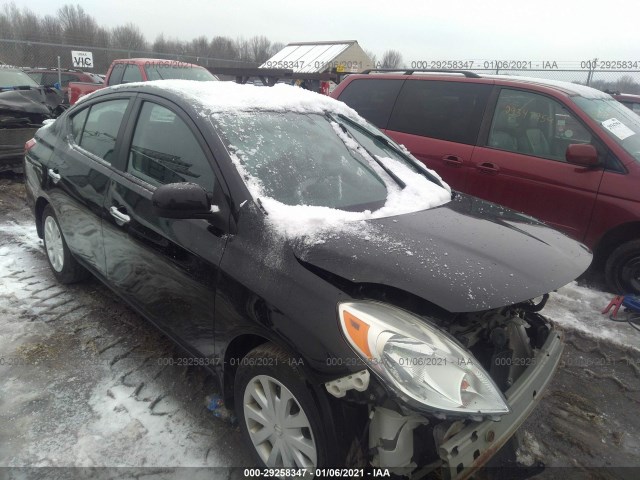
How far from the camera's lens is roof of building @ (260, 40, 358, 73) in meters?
16.9

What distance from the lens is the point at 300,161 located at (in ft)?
8.12

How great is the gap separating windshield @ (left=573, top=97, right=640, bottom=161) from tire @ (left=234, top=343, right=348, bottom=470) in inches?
143

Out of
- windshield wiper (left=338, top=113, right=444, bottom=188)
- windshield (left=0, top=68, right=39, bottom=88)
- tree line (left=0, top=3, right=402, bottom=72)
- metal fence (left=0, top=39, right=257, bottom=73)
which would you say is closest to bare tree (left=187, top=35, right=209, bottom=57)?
tree line (left=0, top=3, right=402, bottom=72)

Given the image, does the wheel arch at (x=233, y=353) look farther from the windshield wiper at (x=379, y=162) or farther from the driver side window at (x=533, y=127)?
the driver side window at (x=533, y=127)

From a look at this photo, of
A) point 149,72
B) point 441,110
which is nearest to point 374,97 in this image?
point 441,110

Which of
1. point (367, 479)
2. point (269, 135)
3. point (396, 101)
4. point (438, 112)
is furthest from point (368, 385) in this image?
point (396, 101)

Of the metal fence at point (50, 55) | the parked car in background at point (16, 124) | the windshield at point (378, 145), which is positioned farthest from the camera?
the metal fence at point (50, 55)

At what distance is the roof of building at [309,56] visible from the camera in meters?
16.9

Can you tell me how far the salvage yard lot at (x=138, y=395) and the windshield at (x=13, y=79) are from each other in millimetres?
7470

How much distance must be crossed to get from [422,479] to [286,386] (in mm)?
620

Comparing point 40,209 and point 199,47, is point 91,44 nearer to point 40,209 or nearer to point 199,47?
point 199,47

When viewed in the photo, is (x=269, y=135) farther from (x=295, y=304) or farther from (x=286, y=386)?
(x=286, y=386)

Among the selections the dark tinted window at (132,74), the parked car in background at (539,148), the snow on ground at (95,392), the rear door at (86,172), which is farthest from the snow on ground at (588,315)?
the dark tinted window at (132,74)

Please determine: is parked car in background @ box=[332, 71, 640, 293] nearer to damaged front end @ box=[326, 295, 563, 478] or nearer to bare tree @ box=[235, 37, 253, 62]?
damaged front end @ box=[326, 295, 563, 478]
